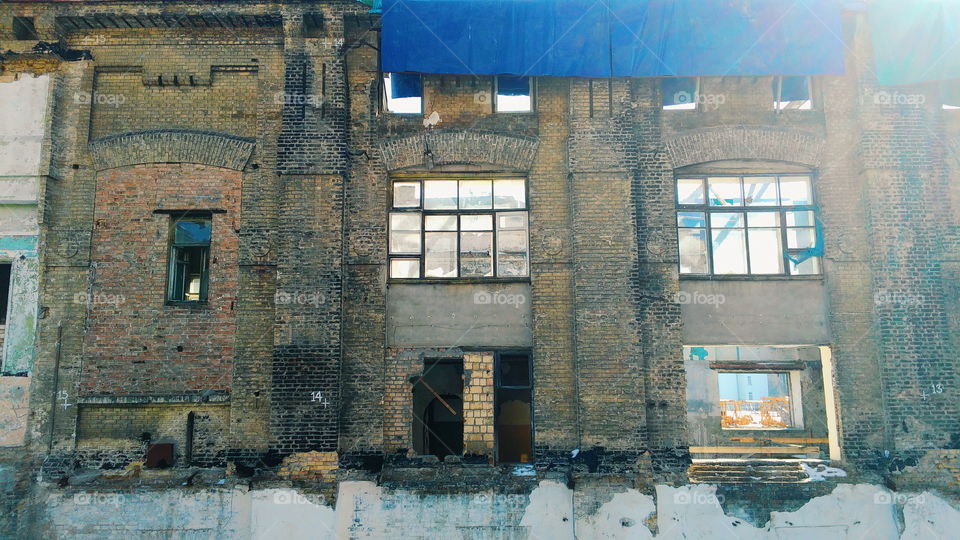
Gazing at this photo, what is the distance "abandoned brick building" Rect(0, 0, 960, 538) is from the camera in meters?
9.30

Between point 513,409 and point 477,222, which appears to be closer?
point 477,222

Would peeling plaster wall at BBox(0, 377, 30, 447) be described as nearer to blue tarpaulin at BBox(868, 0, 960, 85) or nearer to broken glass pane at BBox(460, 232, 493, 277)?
broken glass pane at BBox(460, 232, 493, 277)

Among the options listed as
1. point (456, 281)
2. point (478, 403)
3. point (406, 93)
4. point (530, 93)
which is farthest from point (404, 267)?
point (530, 93)

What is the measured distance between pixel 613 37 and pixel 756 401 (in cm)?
1353

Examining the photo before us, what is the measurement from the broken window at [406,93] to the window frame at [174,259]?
144 inches

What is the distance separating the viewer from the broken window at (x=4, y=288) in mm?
10109

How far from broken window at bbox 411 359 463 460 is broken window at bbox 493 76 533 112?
4437 millimetres

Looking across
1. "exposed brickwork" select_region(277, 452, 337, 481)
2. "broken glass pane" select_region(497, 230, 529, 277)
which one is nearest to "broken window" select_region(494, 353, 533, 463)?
"broken glass pane" select_region(497, 230, 529, 277)

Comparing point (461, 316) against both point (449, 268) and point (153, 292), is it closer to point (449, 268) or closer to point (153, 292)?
point (449, 268)

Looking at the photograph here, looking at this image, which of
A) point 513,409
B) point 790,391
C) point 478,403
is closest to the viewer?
point 478,403

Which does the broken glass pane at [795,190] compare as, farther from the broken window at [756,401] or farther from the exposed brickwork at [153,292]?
the exposed brickwork at [153,292]

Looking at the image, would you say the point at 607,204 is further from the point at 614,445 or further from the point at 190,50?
the point at 190,50

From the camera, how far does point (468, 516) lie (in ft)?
30.0

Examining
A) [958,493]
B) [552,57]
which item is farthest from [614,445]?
[552,57]
